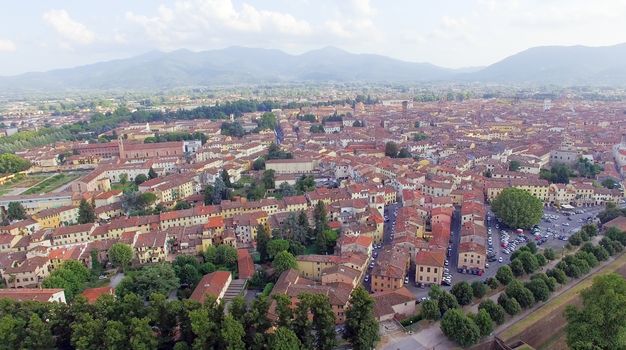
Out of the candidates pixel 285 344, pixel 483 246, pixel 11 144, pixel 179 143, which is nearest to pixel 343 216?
pixel 483 246

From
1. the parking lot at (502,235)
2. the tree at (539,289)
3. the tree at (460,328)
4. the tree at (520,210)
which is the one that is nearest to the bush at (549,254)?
the parking lot at (502,235)

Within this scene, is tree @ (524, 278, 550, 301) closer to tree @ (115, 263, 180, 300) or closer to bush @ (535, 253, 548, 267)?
bush @ (535, 253, 548, 267)

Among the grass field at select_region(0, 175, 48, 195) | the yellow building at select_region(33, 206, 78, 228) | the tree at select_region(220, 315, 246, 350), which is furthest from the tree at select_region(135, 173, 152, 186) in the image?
the tree at select_region(220, 315, 246, 350)

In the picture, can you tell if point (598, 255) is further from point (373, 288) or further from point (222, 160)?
point (222, 160)

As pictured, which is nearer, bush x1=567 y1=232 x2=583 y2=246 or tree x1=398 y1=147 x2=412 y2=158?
bush x1=567 y1=232 x2=583 y2=246

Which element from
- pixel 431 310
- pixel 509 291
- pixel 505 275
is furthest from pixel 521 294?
pixel 431 310
